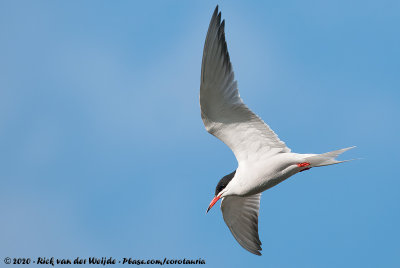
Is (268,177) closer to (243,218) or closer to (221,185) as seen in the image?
(221,185)

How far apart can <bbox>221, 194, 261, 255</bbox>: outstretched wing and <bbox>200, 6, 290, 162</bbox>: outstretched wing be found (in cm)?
129

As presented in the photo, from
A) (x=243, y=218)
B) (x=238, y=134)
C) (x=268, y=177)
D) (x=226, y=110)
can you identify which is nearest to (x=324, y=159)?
(x=268, y=177)

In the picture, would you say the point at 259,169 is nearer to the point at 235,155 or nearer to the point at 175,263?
the point at 235,155

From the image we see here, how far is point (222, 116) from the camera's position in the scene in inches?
353

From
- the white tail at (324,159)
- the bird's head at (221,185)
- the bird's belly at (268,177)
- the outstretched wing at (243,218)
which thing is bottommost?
the outstretched wing at (243,218)

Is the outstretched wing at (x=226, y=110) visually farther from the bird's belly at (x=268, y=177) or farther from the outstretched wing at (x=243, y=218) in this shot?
the outstretched wing at (x=243, y=218)

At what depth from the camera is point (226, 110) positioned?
888 centimetres

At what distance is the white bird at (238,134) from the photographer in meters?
8.41

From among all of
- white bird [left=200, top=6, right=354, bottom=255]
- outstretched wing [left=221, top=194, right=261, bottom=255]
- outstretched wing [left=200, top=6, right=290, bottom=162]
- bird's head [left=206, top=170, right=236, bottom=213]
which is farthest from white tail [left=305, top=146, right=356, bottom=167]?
outstretched wing [left=221, top=194, right=261, bottom=255]

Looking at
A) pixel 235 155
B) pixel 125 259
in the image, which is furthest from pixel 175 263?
pixel 235 155

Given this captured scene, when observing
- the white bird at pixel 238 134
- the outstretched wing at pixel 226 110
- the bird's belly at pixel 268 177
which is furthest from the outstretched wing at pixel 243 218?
the outstretched wing at pixel 226 110

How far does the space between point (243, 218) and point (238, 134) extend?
6.50 feet

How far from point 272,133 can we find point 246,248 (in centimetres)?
229

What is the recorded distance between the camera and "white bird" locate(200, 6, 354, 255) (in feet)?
27.6
